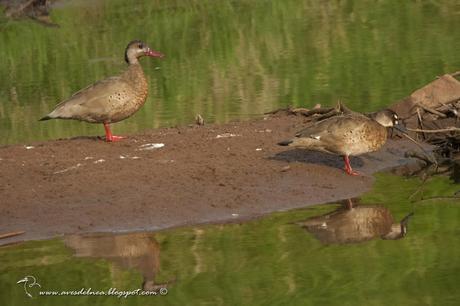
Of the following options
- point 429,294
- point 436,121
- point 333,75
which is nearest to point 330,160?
point 436,121

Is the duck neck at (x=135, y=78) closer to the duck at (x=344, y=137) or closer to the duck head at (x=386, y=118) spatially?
the duck at (x=344, y=137)

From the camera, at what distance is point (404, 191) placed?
1123 centimetres

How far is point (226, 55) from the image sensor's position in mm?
20125

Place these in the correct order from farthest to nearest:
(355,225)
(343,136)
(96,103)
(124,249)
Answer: (96,103)
(343,136)
(355,225)
(124,249)

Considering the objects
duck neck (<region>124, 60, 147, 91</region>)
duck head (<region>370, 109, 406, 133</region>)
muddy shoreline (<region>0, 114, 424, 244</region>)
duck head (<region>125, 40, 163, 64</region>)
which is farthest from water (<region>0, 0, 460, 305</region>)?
duck neck (<region>124, 60, 147, 91</region>)

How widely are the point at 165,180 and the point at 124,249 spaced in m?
1.52

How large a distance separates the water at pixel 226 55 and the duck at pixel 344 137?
9.85 ft

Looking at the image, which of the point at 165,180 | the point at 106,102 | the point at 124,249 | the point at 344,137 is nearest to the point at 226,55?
the point at 106,102

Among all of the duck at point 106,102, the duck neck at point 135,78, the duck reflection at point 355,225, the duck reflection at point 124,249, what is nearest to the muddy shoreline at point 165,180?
the duck reflection at point 124,249

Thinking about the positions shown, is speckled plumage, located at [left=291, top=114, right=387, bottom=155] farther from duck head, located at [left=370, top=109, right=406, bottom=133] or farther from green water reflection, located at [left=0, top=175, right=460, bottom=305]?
green water reflection, located at [left=0, top=175, right=460, bottom=305]

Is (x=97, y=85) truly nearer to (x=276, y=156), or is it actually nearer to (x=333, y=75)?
(x=276, y=156)

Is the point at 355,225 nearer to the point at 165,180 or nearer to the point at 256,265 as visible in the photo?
the point at 256,265

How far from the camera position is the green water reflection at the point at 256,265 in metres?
8.55

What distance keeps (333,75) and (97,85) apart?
527cm
